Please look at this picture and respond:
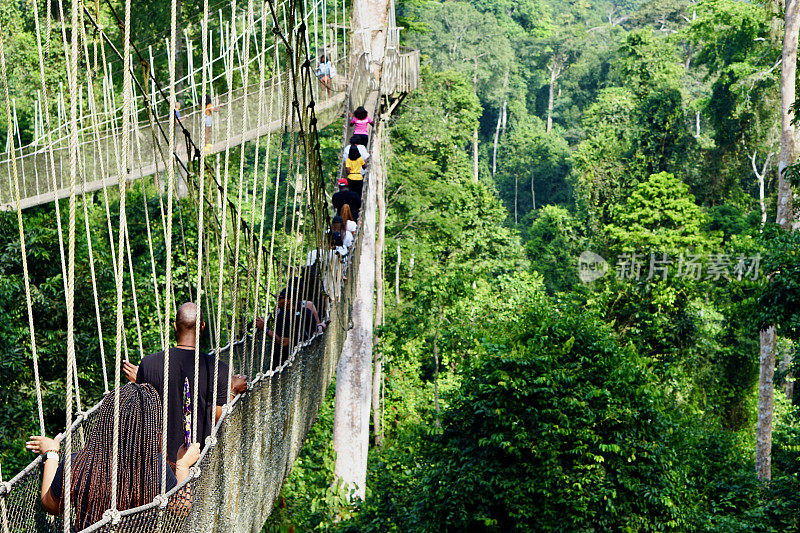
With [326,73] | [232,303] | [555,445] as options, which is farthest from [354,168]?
[232,303]

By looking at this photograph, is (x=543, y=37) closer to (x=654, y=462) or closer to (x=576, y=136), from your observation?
(x=576, y=136)

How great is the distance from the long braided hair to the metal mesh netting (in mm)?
104

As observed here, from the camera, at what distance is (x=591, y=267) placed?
2464 cm

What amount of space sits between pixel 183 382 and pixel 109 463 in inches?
18.9

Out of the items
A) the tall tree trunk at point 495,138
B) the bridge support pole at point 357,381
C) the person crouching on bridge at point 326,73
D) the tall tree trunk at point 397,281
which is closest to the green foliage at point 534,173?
the tall tree trunk at point 495,138

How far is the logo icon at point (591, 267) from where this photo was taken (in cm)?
2358

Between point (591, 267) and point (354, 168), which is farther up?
point (354, 168)

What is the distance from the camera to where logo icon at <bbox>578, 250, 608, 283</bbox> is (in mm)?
23581

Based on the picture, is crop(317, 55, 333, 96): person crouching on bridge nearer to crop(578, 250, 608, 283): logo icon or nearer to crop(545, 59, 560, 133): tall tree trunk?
crop(578, 250, 608, 283): logo icon

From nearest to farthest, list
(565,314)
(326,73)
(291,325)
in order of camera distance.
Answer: (291,325), (565,314), (326,73)

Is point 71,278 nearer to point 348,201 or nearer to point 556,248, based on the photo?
point 348,201

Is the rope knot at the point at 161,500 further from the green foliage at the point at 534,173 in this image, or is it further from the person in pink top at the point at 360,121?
the green foliage at the point at 534,173

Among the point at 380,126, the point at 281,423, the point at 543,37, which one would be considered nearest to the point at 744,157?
the point at 380,126

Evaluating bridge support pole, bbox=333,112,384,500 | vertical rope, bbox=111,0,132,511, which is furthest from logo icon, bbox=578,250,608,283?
vertical rope, bbox=111,0,132,511
